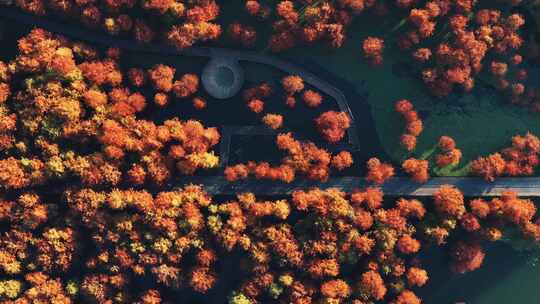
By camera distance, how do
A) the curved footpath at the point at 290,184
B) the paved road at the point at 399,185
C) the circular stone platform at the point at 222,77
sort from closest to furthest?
the circular stone platform at the point at 222,77, the curved footpath at the point at 290,184, the paved road at the point at 399,185

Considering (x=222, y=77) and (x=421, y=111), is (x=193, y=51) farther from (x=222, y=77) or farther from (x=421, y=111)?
(x=421, y=111)

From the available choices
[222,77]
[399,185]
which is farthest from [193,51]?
[399,185]

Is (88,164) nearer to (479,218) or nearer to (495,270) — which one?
(479,218)

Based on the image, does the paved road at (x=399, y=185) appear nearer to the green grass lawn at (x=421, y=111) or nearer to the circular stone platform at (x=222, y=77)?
the green grass lawn at (x=421, y=111)

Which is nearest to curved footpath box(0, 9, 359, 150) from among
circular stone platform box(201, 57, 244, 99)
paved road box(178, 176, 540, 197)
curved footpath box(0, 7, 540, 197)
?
curved footpath box(0, 7, 540, 197)

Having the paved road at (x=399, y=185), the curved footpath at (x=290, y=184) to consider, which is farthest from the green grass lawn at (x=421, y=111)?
the curved footpath at (x=290, y=184)
